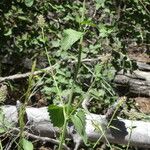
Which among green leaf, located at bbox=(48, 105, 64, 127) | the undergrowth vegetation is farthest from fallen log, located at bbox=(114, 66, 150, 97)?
green leaf, located at bbox=(48, 105, 64, 127)

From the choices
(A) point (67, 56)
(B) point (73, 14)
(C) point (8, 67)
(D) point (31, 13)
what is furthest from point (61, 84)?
(C) point (8, 67)

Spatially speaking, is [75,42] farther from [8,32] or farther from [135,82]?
[135,82]

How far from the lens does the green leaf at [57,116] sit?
1.51 m

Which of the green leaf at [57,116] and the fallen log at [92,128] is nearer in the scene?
the green leaf at [57,116]

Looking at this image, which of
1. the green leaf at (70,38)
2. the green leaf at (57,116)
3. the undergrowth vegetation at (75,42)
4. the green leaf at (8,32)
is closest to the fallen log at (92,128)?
the undergrowth vegetation at (75,42)

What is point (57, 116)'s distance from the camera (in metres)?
1.52

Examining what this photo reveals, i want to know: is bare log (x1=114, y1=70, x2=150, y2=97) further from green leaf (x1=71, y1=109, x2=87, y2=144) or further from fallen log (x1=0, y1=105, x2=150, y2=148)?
green leaf (x1=71, y1=109, x2=87, y2=144)

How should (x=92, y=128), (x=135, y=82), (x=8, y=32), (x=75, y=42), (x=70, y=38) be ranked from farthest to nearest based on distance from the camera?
(x=135, y=82) → (x=8, y=32) → (x=75, y=42) → (x=92, y=128) → (x=70, y=38)

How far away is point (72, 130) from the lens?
289 centimetres

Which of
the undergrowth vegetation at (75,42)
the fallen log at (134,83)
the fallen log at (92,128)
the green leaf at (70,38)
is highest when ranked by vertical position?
the green leaf at (70,38)

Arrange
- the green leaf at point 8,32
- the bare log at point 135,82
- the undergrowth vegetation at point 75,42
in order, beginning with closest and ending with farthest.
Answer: the undergrowth vegetation at point 75,42 → the green leaf at point 8,32 → the bare log at point 135,82

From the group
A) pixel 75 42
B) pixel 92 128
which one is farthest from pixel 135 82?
pixel 92 128

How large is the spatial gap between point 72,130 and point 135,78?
184cm

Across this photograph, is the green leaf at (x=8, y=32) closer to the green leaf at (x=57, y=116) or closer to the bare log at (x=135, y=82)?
the bare log at (x=135, y=82)
